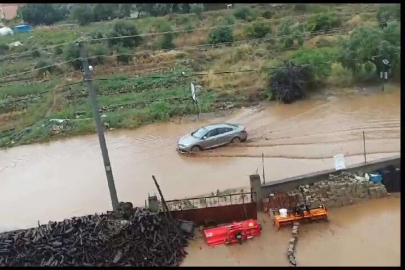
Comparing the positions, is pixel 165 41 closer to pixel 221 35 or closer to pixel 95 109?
pixel 221 35

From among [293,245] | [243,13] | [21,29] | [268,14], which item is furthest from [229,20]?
[293,245]

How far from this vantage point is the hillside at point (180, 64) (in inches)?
898

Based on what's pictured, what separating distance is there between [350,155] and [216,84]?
9.99 meters

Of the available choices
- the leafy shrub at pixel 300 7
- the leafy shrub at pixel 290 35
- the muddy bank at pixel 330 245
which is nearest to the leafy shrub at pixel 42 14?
the leafy shrub at pixel 300 7

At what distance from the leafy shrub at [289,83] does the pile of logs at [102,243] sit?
11547mm

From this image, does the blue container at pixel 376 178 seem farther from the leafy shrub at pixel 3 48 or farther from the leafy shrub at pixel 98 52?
the leafy shrub at pixel 3 48

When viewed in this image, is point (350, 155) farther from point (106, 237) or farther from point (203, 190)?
point (106, 237)

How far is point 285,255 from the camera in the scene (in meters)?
11.5

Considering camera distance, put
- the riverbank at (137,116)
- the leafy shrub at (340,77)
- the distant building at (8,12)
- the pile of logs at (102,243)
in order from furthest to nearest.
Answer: the distant building at (8,12)
the leafy shrub at (340,77)
the riverbank at (137,116)
the pile of logs at (102,243)

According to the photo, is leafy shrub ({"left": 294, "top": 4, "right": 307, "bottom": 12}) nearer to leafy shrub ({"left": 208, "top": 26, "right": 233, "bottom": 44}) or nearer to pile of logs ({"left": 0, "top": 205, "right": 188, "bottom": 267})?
leafy shrub ({"left": 208, "top": 26, "right": 233, "bottom": 44})

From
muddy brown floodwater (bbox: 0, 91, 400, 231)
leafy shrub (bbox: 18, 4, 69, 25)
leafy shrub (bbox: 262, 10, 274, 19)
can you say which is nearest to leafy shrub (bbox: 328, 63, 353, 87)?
muddy brown floodwater (bbox: 0, 91, 400, 231)

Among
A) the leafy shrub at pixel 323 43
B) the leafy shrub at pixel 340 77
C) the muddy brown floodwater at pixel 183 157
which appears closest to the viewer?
the muddy brown floodwater at pixel 183 157

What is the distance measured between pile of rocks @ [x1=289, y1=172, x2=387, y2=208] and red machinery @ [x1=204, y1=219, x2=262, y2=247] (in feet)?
5.06

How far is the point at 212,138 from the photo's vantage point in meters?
18.0
